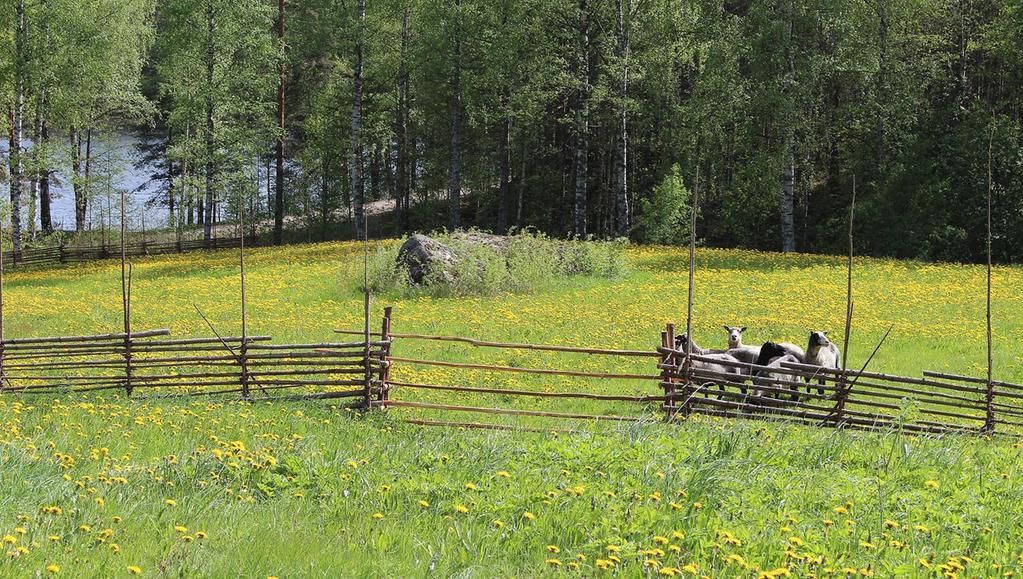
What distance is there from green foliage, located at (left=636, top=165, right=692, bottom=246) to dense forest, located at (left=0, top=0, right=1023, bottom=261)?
102mm

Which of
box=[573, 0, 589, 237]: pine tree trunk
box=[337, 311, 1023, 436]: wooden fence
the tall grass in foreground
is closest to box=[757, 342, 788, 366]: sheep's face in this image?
box=[337, 311, 1023, 436]: wooden fence

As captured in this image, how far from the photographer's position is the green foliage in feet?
112

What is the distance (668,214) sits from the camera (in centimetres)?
3488

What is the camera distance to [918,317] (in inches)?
725

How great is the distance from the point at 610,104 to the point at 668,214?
8416 millimetres

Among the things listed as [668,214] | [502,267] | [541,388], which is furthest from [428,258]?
[668,214]

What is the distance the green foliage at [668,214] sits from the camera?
3428 centimetres

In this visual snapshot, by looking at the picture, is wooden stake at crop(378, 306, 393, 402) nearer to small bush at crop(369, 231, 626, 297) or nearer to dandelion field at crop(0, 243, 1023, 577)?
dandelion field at crop(0, 243, 1023, 577)

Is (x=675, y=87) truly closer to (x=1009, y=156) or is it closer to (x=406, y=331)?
(x=1009, y=156)

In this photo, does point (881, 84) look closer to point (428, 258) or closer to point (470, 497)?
point (428, 258)

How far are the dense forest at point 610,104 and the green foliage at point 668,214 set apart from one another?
10 cm

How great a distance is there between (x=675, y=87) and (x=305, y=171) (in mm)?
21862

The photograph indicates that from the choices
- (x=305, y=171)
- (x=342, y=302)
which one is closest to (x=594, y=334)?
(x=342, y=302)

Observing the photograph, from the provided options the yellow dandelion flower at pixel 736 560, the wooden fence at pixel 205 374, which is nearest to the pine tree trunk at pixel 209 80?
the wooden fence at pixel 205 374
